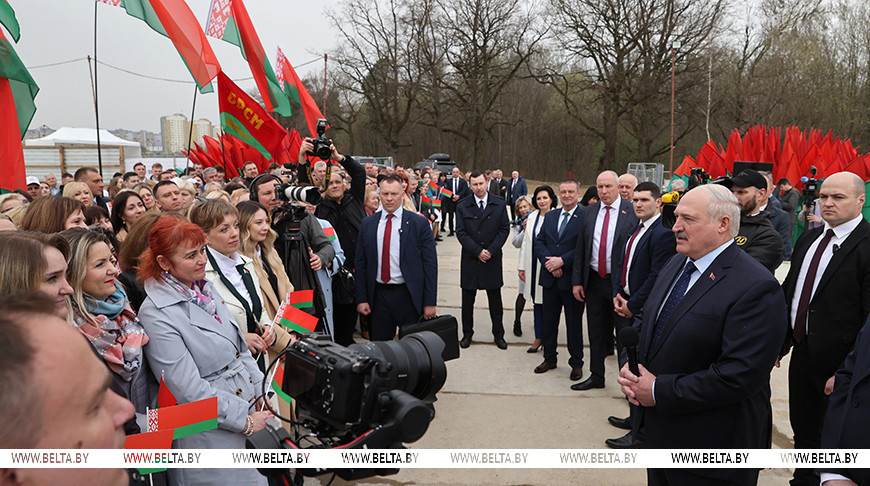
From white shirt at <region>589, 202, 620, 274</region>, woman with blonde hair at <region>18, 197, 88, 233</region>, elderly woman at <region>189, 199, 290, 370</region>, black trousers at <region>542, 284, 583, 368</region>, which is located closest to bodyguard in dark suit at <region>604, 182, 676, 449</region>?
white shirt at <region>589, 202, 620, 274</region>

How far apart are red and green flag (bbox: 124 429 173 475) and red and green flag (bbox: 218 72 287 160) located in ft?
25.7

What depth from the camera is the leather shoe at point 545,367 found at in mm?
5816

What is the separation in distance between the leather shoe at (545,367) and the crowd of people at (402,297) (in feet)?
0.11

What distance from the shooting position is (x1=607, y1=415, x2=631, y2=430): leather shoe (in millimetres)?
4535

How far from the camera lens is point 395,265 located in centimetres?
516

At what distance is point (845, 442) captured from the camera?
203 centimetres

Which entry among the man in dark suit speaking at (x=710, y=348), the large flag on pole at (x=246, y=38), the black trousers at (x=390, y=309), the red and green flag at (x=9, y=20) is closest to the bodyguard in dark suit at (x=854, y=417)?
the man in dark suit speaking at (x=710, y=348)

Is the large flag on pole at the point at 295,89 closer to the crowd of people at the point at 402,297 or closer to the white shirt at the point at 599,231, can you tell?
the crowd of people at the point at 402,297

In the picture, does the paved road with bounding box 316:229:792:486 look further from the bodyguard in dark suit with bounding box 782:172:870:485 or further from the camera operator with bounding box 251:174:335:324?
the camera operator with bounding box 251:174:335:324

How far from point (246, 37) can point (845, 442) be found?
9.91 metres

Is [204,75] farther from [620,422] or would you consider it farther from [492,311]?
[620,422]

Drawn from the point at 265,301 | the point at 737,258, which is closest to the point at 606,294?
the point at 737,258

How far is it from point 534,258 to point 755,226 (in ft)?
8.72

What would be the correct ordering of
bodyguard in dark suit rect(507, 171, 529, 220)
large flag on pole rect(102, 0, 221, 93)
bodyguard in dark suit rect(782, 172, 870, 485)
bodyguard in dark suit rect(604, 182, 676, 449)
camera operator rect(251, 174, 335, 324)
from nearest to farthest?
bodyguard in dark suit rect(782, 172, 870, 485)
bodyguard in dark suit rect(604, 182, 676, 449)
camera operator rect(251, 174, 335, 324)
large flag on pole rect(102, 0, 221, 93)
bodyguard in dark suit rect(507, 171, 529, 220)
